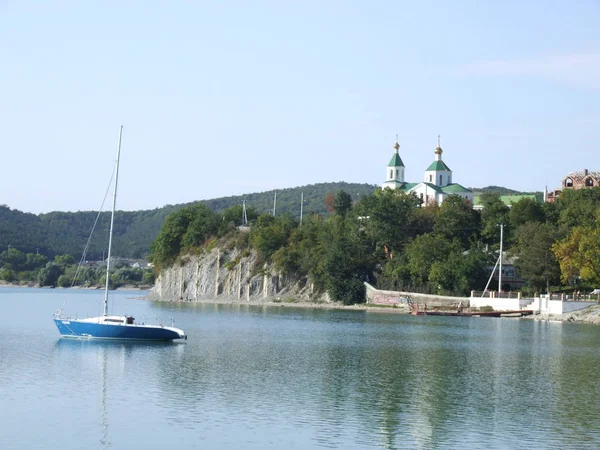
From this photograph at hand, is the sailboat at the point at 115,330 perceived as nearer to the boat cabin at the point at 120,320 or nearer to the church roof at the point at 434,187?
the boat cabin at the point at 120,320

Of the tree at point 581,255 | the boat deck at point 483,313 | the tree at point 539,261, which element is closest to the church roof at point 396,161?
the tree at point 539,261

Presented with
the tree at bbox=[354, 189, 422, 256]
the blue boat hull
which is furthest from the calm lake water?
the tree at bbox=[354, 189, 422, 256]

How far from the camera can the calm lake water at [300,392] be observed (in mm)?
28578

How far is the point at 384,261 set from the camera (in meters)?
113

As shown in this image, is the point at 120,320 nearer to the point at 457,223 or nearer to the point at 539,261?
the point at 539,261

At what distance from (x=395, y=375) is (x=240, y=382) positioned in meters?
7.31

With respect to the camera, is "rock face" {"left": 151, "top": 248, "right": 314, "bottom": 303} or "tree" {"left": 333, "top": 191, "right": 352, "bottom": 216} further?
"tree" {"left": 333, "top": 191, "right": 352, "bottom": 216}

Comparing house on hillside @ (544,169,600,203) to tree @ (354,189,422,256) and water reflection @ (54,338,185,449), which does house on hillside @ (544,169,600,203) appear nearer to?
tree @ (354,189,422,256)

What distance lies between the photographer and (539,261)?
3642 inches

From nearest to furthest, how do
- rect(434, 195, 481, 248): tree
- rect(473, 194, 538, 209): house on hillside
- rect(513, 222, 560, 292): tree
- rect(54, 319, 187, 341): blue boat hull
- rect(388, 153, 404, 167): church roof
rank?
rect(54, 319, 187, 341): blue boat hull < rect(513, 222, 560, 292): tree < rect(434, 195, 481, 248): tree < rect(473, 194, 538, 209): house on hillside < rect(388, 153, 404, 167): church roof

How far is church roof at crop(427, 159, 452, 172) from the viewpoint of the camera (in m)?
140

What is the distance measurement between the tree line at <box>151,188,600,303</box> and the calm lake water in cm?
2895

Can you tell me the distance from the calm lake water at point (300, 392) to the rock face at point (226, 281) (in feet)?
189

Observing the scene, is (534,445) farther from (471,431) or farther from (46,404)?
(46,404)
